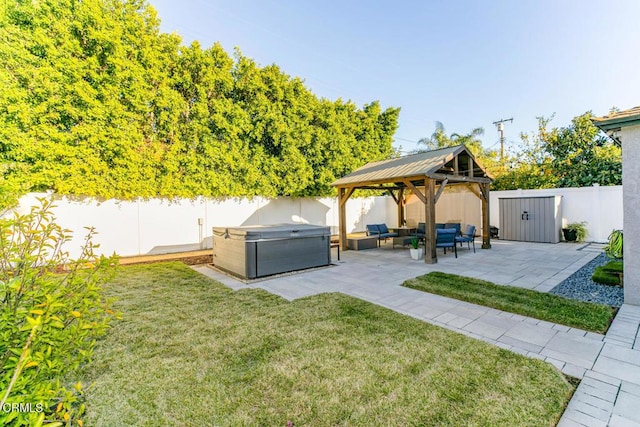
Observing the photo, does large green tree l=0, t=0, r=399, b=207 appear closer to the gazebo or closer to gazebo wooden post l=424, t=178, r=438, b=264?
the gazebo

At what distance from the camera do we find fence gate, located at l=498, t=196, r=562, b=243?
1094 centimetres

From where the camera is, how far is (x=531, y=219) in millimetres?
11438

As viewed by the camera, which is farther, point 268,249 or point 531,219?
point 531,219

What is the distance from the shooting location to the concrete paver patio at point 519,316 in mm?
2465

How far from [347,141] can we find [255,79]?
5.77 metres

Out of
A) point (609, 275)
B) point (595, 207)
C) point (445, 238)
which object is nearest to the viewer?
point (609, 275)

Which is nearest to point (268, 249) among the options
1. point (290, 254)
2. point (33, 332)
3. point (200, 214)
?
point (290, 254)

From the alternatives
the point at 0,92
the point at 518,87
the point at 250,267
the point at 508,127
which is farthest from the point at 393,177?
the point at 508,127

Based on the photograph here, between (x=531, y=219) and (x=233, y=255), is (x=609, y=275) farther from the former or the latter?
(x=233, y=255)

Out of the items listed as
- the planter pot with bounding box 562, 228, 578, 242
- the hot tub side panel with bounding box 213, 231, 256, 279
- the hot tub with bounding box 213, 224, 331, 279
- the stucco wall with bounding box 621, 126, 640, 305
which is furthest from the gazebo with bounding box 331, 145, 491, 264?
the hot tub side panel with bounding box 213, 231, 256, 279

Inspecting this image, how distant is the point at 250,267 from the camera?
660cm

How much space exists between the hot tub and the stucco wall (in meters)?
5.67

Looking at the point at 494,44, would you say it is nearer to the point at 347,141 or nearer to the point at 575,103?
the point at 575,103

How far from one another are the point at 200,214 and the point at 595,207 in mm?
14959
